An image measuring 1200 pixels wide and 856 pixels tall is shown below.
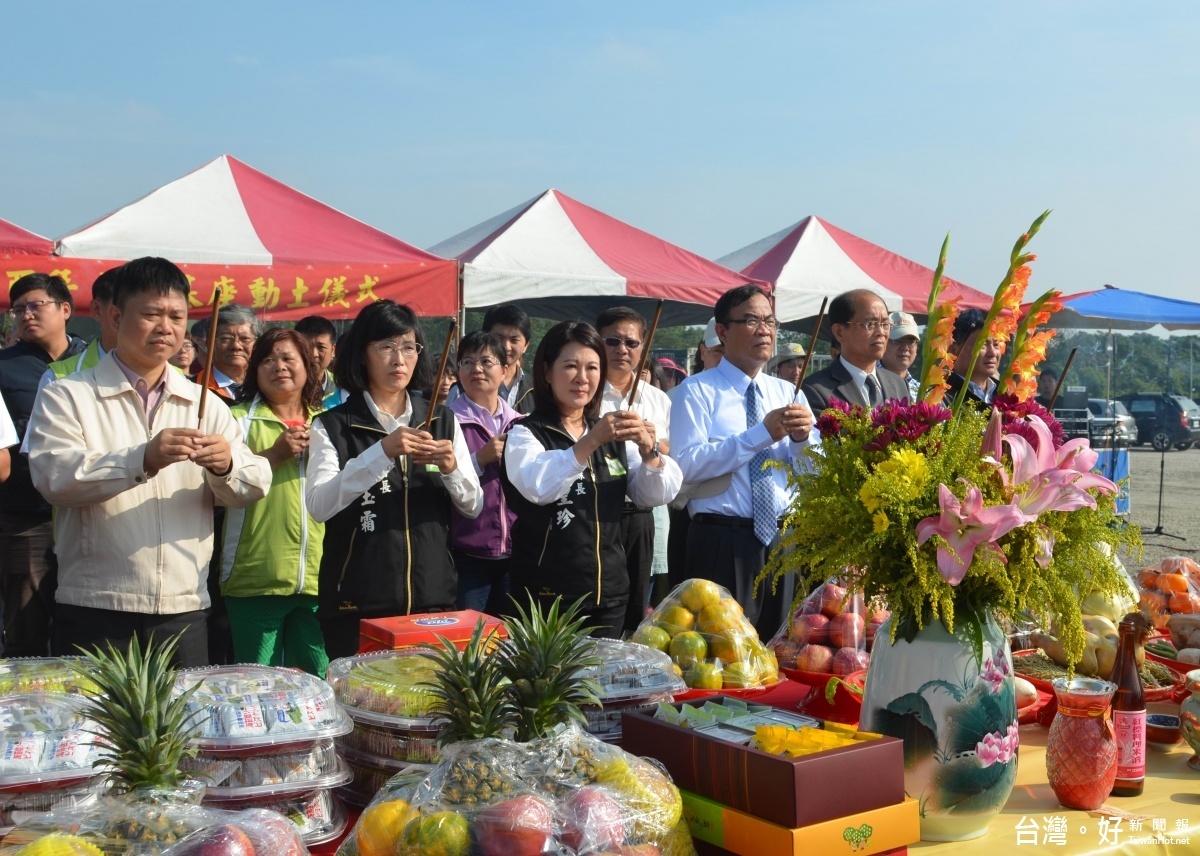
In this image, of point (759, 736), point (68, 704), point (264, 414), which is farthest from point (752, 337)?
point (68, 704)

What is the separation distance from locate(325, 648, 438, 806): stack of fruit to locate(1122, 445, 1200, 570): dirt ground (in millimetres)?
4834

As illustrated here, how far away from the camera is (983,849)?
1.62 metres

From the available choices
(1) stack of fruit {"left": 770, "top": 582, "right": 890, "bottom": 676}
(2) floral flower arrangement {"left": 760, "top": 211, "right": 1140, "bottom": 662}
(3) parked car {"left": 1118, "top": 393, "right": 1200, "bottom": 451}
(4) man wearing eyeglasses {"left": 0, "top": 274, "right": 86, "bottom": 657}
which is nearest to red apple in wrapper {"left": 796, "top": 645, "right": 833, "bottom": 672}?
(1) stack of fruit {"left": 770, "top": 582, "right": 890, "bottom": 676}

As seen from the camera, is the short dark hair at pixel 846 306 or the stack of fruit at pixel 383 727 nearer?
the stack of fruit at pixel 383 727

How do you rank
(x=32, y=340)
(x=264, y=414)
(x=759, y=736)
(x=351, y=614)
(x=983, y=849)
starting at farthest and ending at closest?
(x=32, y=340) < (x=264, y=414) < (x=351, y=614) < (x=983, y=849) < (x=759, y=736)

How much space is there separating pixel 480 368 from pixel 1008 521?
312cm

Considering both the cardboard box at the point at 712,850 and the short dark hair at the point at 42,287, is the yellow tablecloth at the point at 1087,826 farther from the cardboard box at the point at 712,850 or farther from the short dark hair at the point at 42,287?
the short dark hair at the point at 42,287

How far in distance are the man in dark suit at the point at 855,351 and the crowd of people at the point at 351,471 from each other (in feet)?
0.03

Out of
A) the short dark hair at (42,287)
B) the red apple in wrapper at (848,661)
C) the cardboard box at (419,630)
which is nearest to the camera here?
the cardboard box at (419,630)

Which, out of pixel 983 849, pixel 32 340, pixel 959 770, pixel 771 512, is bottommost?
pixel 983 849

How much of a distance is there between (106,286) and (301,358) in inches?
30.1

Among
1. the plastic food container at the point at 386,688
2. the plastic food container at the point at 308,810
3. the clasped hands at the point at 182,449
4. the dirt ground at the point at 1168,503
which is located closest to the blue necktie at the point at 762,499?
the clasped hands at the point at 182,449

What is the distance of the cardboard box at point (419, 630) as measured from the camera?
2.12m

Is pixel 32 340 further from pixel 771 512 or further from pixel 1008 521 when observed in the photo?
pixel 1008 521
